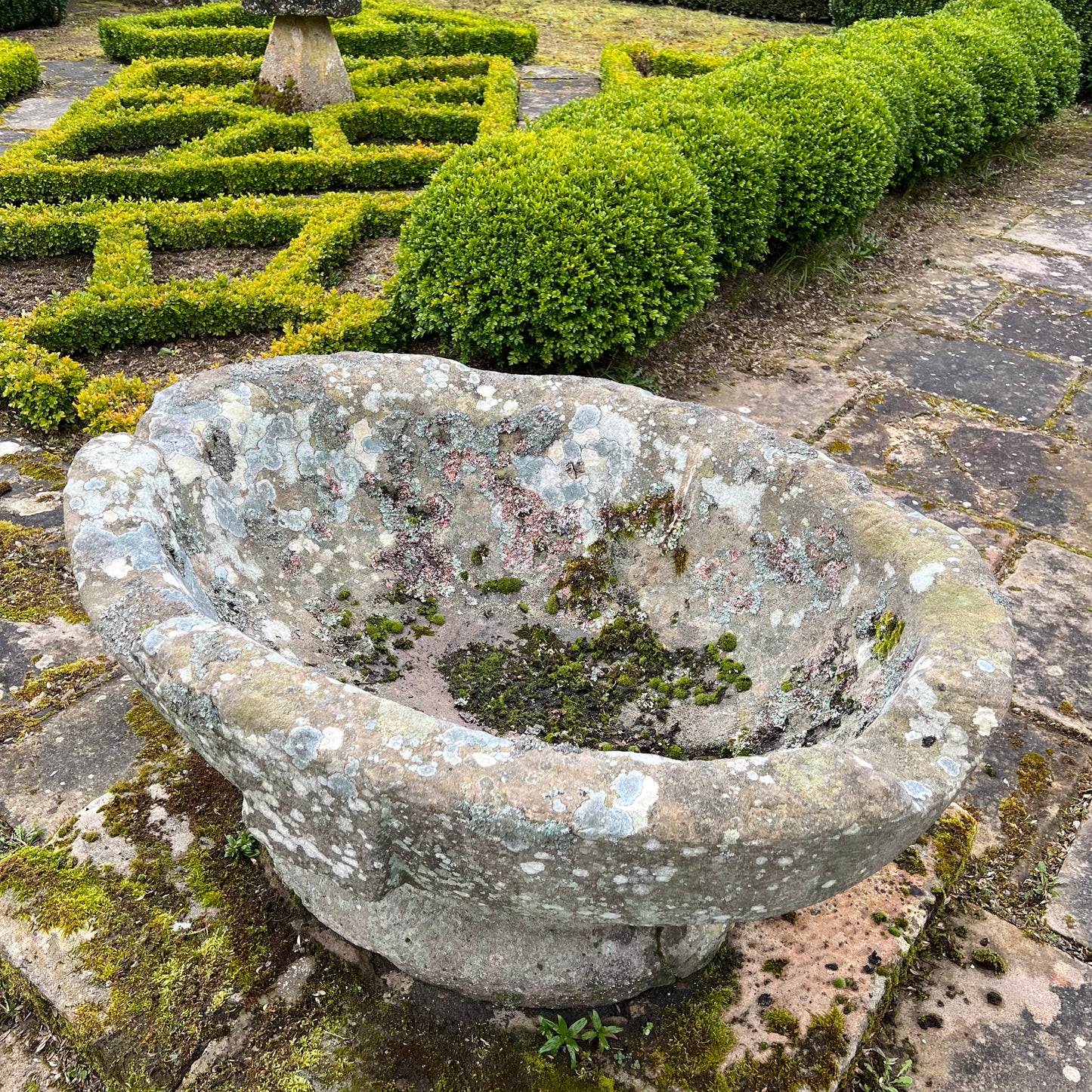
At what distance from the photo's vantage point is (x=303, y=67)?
9508mm

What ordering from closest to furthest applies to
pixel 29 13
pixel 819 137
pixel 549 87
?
pixel 819 137 → pixel 549 87 → pixel 29 13

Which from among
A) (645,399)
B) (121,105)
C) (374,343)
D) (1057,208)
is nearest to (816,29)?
(1057,208)

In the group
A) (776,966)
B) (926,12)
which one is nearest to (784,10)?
(926,12)

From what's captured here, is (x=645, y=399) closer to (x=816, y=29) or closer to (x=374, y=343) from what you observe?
→ (x=374, y=343)

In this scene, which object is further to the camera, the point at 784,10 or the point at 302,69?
the point at 784,10

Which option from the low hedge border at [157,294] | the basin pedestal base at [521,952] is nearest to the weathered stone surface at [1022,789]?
the basin pedestal base at [521,952]

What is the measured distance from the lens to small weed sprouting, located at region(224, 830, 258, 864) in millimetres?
2967

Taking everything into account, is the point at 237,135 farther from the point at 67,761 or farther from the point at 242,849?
the point at 242,849

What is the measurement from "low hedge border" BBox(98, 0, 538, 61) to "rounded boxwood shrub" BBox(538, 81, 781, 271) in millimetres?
6206

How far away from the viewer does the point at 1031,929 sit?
3.11 meters

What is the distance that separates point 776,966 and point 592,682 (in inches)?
38.4

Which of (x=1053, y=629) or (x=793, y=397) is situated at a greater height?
(x=793, y=397)

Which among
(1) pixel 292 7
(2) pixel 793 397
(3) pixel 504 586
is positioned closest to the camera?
(3) pixel 504 586

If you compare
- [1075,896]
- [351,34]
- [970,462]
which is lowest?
[1075,896]
